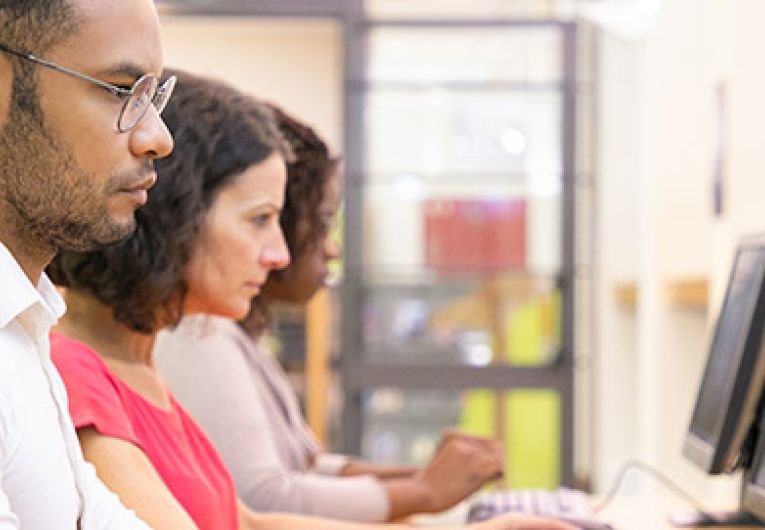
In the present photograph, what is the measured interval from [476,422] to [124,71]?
5.08m

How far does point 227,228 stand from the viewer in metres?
1.92

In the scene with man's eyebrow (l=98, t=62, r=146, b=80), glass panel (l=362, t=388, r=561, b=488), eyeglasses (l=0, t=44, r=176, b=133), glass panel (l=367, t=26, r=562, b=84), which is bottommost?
glass panel (l=362, t=388, r=561, b=488)

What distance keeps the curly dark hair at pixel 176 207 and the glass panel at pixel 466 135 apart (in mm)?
4035

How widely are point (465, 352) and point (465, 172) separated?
28.4 inches

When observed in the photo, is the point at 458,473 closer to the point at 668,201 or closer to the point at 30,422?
the point at 30,422

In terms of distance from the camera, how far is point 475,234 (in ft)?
20.1

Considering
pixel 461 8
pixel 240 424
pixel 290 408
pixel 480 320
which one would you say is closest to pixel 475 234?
pixel 480 320

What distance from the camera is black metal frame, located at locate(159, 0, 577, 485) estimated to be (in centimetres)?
591

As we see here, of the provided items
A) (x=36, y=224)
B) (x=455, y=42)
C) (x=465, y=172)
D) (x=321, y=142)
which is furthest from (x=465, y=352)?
(x=36, y=224)

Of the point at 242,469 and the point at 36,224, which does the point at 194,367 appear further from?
the point at 36,224

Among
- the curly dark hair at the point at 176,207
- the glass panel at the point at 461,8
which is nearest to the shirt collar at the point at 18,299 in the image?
the curly dark hair at the point at 176,207

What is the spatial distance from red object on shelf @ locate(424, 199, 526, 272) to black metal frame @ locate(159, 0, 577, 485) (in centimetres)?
22

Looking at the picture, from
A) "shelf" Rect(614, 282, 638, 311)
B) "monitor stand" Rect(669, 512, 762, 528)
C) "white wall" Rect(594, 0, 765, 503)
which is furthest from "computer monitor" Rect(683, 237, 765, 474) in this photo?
"shelf" Rect(614, 282, 638, 311)

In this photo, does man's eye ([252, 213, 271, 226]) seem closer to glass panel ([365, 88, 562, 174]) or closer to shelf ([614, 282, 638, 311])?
shelf ([614, 282, 638, 311])
